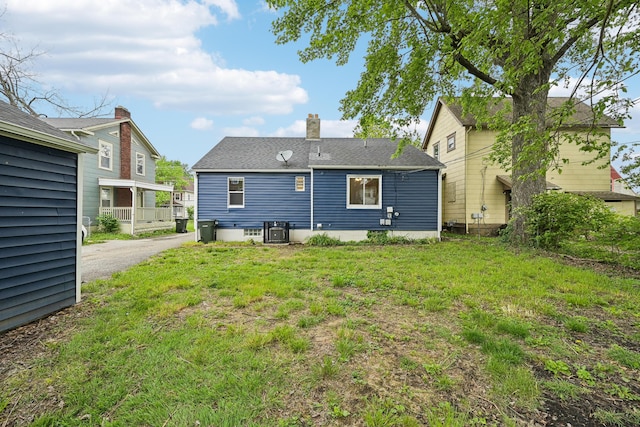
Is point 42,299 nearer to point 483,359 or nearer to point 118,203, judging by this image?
point 483,359

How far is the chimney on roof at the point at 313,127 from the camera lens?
14.1 metres

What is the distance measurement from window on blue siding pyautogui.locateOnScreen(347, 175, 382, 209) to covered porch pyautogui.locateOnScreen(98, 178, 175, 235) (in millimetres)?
11851

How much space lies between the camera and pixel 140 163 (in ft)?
62.3

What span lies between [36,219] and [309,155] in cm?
961

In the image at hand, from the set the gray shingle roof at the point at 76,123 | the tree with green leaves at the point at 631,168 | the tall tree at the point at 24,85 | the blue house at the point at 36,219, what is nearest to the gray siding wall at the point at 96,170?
the gray shingle roof at the point at 76,123

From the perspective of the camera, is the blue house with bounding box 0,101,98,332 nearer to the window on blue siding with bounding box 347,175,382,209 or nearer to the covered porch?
the window on blue siding with bounding box 347,175,382,209

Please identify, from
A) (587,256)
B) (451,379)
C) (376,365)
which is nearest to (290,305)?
(376,365)

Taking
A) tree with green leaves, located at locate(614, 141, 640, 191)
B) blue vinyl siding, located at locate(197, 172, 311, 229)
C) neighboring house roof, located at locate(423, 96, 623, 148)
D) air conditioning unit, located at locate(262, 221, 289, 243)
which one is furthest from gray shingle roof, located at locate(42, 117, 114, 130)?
tree with green leaves, located at locate(614, 141, 640, 191)

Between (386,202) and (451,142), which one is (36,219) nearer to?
(386,202)

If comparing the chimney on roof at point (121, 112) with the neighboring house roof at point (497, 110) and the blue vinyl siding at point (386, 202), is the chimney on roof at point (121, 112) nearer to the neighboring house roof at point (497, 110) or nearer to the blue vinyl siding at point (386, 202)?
the blue vinyl siding at point (386, 202)

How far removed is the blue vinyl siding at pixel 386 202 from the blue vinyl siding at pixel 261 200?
0.73 meters

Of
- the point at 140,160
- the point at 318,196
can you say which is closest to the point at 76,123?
the point at 140,160

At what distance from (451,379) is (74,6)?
1625 cm

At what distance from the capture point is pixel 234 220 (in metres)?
11.8
